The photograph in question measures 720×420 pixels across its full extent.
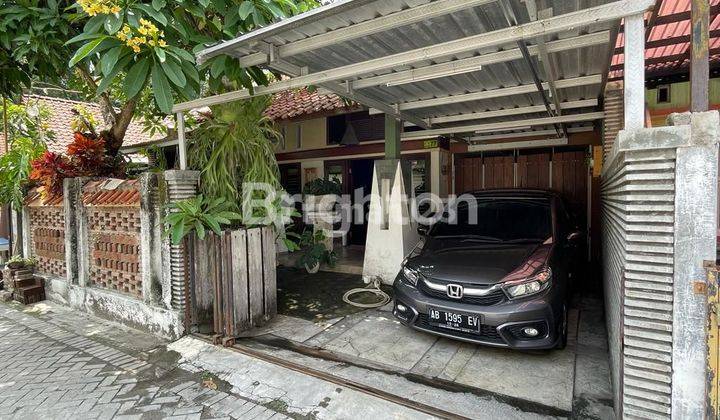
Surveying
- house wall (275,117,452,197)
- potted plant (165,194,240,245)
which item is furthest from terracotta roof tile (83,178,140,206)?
house wall (275,117,452,197)

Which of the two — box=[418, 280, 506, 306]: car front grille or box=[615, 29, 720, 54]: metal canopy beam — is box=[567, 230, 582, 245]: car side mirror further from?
box=[615, 29, 720, 54]: metal canopy beam

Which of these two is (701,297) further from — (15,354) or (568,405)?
(15,354)

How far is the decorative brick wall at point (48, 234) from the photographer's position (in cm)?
591

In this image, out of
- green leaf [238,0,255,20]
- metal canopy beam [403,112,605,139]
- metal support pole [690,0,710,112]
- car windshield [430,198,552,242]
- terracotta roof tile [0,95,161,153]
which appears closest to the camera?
metal support pole [690,0,710,112]

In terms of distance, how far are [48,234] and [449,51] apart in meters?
7.04

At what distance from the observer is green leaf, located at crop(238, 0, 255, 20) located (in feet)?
10.5

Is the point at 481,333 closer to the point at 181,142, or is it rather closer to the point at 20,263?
the point at 181,142

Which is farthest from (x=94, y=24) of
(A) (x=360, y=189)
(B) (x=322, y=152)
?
(A) (x=360, y=189)

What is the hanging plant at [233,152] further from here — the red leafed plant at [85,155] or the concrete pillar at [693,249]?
the concrete pillar at [693,249]

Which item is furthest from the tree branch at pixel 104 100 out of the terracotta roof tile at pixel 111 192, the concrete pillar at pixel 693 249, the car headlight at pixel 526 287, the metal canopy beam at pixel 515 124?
the concrete pillar at pixel 693 249

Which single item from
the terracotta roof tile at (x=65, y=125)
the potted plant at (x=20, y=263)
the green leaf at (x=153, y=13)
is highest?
the terracotta roof tile at (x=65, y=125)

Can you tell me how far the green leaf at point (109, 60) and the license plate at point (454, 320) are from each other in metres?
3.46

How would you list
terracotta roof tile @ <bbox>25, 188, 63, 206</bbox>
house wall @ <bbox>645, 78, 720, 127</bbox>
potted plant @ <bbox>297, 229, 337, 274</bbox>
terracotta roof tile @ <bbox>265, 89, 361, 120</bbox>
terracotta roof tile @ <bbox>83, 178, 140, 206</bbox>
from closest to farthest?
1. terracotta roof tile @ <bbox>83, 178, 140, 206</bbox>
2. house wall @ <bbox>645, 78, 720, 127</bbox>
3. terracotta roof tile @ <bbox>25, 188, 63, 206</bbox>
4. potted plant @ <bbox>297, 229, 337, 274</bbox>
5. terracotta roof tile @ <bbox>265, 89, 361, 120</bbox>

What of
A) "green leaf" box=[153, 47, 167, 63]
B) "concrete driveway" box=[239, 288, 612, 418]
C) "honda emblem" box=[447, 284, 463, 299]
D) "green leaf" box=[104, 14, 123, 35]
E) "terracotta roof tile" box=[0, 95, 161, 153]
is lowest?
"concrete driveway" box=[239, 288, 612, 418]
